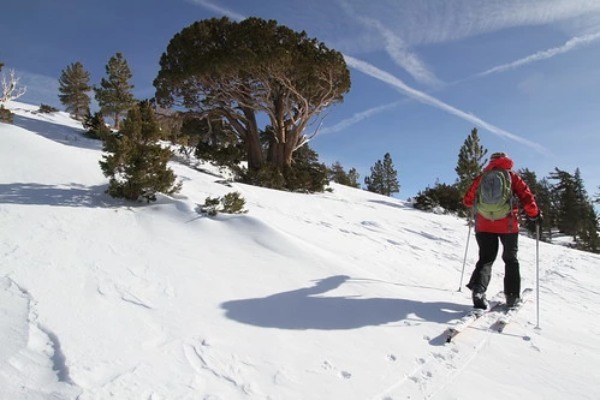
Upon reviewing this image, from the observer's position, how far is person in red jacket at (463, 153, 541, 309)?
4.55 meters

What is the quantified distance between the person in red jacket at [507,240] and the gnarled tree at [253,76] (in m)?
13.8

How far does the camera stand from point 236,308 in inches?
142

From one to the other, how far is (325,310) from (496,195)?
2.54 m

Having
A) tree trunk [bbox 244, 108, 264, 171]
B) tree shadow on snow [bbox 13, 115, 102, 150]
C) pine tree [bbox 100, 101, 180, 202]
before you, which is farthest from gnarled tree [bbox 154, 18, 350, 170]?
pine tree [bbox 100, 101, 180, 202]

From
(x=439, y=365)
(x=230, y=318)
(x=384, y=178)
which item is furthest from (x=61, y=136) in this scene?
(x=384, y=178)

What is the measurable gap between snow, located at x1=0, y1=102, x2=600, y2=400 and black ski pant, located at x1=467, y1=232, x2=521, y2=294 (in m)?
0.38

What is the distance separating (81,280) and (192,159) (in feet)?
51.7

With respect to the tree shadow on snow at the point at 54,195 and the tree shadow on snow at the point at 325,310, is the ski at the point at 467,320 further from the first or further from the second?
the tree shadow on snow at the point at 54,195

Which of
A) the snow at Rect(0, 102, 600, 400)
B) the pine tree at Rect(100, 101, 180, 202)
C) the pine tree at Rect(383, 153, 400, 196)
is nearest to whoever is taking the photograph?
the snow at Rect(0, 102, 600, 400)

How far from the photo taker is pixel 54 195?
19.9ft

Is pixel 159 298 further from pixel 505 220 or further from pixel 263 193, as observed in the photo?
pixel 263 193

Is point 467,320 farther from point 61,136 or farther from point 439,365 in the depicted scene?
point 61,136

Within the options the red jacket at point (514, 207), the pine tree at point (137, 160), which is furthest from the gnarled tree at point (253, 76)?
the red jacket at point (514, 207)

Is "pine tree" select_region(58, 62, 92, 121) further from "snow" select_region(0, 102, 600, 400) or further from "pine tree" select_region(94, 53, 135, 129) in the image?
"snow" select_region(0, 102, 600, 400)
